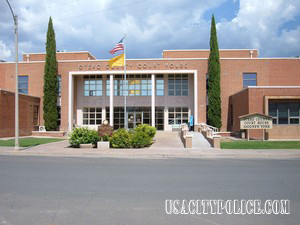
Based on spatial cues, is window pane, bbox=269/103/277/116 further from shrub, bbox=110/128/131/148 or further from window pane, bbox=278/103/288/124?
shrub, bbox=110/128/131/148

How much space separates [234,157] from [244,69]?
1963cm

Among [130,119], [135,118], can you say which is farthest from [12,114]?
[135,118]

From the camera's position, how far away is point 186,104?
109 feet

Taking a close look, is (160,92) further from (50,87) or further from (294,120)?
(294,120)

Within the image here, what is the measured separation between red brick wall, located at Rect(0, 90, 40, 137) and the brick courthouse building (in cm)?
11

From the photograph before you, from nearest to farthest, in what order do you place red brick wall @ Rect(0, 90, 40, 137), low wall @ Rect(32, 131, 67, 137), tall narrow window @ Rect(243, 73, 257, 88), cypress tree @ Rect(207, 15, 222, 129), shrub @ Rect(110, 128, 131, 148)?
shrub @ Rect(110, 128, 131, 148)
red brick wall @ Rect(0, 90, 40, 137)
low wall @ Rect(32, 131, 67, 137)
cypress tree @ Rect(207, 15, 222, 129)
tall narrow window @ Rect(243, 73, 257, 88)

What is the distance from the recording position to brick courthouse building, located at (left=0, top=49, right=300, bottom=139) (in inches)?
1222

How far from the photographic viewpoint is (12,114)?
26.7 meters

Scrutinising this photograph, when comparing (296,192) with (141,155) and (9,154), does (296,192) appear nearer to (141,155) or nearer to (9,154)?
(141,155)

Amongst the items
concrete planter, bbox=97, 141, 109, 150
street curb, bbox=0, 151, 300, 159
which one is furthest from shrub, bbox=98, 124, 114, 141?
street curb, bbox=0, 151, 300, 159

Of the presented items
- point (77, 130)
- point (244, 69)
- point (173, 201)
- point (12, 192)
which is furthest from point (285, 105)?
point (12, 192)

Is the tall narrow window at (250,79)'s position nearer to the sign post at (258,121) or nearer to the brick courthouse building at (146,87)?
the brick courthouse building at (146,87)
